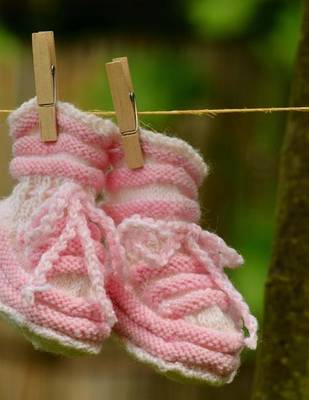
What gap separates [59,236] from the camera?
70 centimetres

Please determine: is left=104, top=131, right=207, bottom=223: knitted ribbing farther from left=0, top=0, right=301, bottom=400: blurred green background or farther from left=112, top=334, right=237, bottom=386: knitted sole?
left=0, top=0, right=301, bottom=400: blurred green background

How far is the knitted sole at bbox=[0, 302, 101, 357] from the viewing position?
0.68 metres

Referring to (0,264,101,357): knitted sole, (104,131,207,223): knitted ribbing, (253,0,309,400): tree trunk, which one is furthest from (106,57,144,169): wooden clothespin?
(253,0,309,400): tree trunk

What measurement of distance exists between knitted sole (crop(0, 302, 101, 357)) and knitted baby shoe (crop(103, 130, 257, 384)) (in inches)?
1.5

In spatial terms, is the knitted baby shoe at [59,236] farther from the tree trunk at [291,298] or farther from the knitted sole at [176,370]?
the tree trunk at [291,298]

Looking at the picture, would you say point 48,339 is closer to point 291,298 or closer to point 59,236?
point 59,236

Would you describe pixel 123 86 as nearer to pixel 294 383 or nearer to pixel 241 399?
pixel 294 383

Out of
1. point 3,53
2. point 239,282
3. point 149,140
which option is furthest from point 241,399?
point 149,140

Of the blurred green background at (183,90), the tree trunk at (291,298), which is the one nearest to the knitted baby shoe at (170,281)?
the tree trunk at (291,298)

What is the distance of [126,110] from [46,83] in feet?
0.20

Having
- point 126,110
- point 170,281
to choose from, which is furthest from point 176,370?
point 126,110

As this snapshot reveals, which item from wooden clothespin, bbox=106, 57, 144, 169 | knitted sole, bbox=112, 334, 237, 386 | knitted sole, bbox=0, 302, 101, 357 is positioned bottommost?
knitted sole, bbox=112, 334, 237, 386

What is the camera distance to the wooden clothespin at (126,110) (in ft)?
2.35

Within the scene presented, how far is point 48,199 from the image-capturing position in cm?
71
